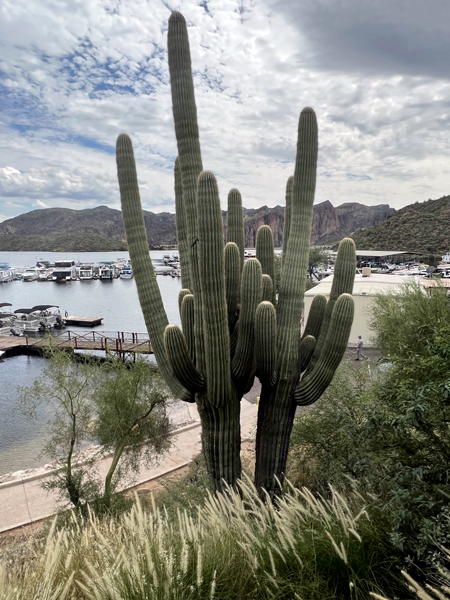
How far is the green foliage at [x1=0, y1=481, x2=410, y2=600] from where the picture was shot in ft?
7.63

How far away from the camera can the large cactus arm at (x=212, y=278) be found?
5.22m

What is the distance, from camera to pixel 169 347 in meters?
5.70

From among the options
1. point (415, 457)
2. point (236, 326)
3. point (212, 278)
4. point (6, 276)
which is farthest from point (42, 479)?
point (6, 276)

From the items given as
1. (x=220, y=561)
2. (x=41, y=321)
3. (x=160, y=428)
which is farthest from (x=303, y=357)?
(x=41, y=321)

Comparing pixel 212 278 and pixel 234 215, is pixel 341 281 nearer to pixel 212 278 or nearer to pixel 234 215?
pixel 234 215

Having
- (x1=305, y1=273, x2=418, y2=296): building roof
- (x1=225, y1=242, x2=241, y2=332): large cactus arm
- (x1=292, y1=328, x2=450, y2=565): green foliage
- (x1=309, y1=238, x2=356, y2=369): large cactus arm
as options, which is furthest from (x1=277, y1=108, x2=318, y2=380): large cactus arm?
(x1=305, y1=273, x2=418, y2=296): building roof

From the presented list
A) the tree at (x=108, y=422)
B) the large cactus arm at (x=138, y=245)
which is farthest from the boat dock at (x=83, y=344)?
the large cactus arm at (x=138, y=245)

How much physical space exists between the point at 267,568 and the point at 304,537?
40 centimetres

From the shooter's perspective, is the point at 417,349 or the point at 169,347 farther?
the point at 417,349

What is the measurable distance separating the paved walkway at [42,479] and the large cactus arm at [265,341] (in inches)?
224

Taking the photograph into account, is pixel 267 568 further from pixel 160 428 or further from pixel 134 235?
pixel 160 428

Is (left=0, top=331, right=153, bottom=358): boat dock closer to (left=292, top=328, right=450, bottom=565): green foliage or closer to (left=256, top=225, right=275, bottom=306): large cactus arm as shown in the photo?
(left=256, top=225, right=275, bottom=306): large cactus arm

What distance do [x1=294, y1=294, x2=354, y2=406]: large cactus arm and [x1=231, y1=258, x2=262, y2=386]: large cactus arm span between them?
0.98 metres

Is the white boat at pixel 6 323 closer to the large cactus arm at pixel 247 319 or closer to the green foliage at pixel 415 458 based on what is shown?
the large cactus arm at pixel 247 319
